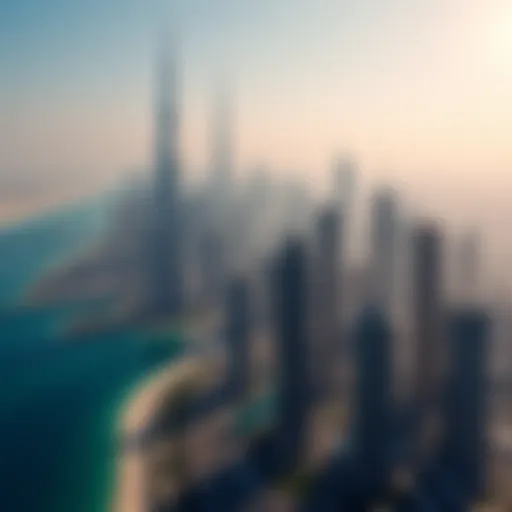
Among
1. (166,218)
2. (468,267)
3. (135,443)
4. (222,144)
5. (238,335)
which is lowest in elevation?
(135,443)

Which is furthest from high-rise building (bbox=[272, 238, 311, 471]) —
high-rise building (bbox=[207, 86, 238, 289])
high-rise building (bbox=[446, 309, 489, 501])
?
high-rise building (bbox=[446, 309, 489, 501])

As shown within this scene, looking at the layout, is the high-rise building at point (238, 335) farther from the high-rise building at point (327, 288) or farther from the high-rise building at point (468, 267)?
the high-rise building at point (468, 267)

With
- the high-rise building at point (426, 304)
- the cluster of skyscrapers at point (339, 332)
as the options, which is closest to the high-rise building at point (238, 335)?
the cluster of skyscrapers at point (339, 332)

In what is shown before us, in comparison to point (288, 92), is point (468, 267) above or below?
below

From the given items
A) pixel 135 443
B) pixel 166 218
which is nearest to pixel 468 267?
A: pixel 166 218

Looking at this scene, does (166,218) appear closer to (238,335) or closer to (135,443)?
(238,335)

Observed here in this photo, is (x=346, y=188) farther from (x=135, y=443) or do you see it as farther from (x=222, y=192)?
(x=135, y=443)

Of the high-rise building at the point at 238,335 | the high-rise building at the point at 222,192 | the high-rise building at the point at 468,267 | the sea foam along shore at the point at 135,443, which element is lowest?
the sea foam along shore at the point at 135,443

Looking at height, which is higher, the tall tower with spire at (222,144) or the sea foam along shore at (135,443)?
the tall tower with spire at (222,144)
